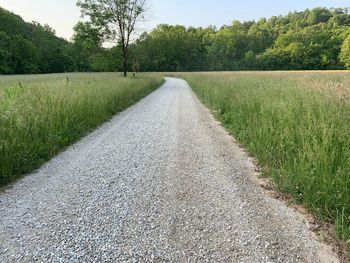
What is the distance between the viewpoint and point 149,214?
11.1ft

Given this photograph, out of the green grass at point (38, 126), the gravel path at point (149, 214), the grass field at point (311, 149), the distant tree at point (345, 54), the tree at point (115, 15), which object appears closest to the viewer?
the gravel path at point (149, 214)

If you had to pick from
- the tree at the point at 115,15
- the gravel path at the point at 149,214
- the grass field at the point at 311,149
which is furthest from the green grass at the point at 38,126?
the tree at the point at 115,15

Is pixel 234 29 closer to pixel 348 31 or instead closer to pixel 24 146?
pixel 348 31

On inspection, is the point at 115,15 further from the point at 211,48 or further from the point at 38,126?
the point at 211,48

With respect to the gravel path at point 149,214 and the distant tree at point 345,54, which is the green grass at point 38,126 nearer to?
the gravel path at point 149,214

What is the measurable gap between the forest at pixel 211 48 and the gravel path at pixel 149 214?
48406 mm

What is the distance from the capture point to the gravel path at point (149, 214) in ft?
8.75

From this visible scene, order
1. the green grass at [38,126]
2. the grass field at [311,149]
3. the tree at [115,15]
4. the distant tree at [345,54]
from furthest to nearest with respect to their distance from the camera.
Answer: the distant tree at [345,54], the tree at [115,15], the green grass at [38,126], the grass field at [311,149]

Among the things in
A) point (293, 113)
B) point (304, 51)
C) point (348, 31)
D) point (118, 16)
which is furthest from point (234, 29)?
point (293, 113)

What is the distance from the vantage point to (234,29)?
126188mm

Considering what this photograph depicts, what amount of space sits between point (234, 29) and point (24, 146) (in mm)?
132862

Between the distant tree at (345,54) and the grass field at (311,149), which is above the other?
the distant tree at (345,54)

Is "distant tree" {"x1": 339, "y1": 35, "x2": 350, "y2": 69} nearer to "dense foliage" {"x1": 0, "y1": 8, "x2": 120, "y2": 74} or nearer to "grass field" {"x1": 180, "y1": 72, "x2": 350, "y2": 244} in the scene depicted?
"dense foliage" {"x1": 0, "y1": 8, "x2": 120, "y2": 74}

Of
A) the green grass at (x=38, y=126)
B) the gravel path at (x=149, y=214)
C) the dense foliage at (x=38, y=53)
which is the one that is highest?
the dense foliage at (x=38, y=53)
